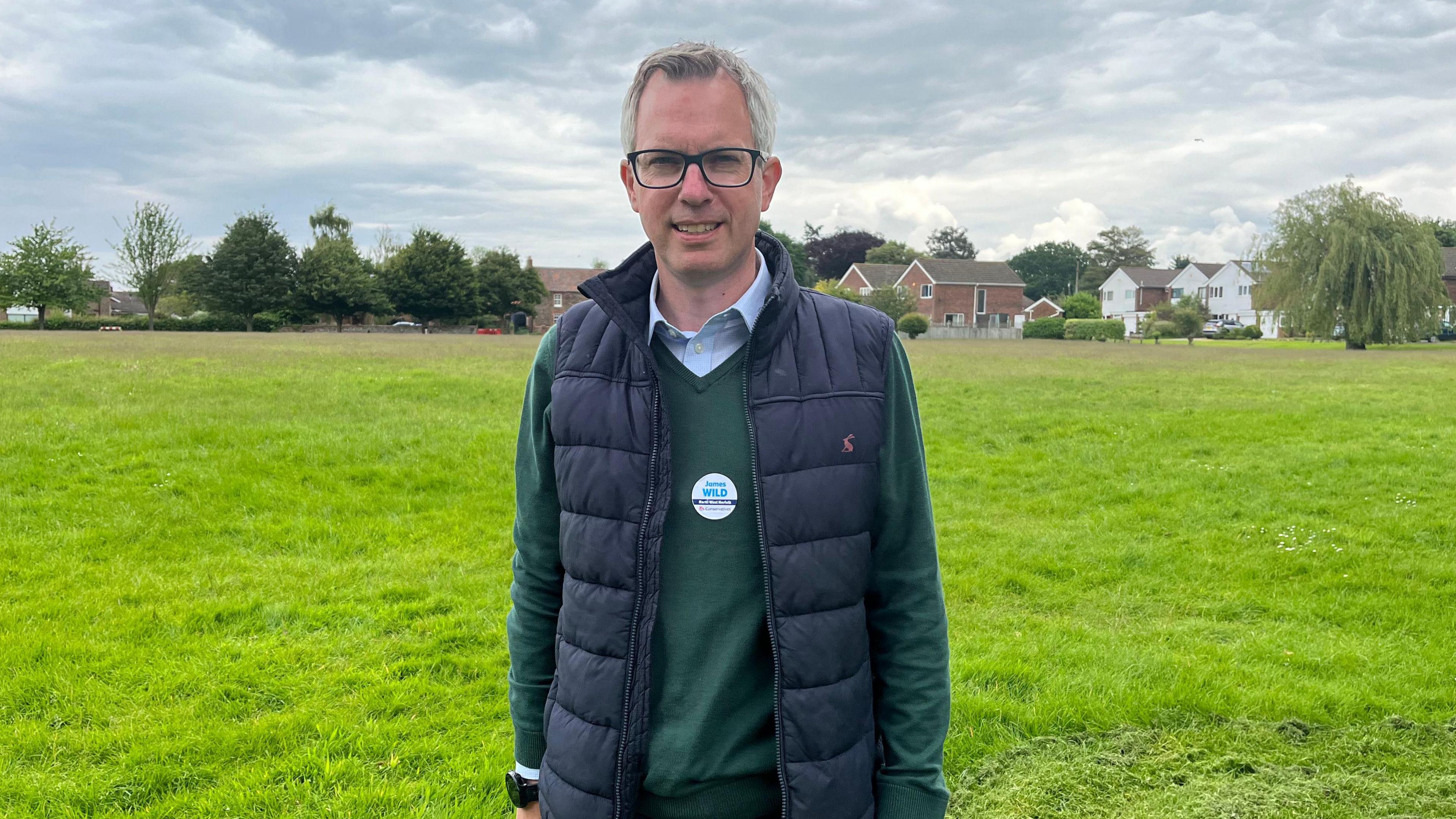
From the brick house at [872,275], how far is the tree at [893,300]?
1464cm

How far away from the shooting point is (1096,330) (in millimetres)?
62906

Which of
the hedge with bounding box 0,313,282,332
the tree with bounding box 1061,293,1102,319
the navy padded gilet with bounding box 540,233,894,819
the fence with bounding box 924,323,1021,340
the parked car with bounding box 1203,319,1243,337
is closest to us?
the navy padded gilet with bounding box 540,233,894,819

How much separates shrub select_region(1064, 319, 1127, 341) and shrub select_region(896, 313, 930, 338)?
33.9ft

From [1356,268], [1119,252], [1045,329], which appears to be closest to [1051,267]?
[1119,252]

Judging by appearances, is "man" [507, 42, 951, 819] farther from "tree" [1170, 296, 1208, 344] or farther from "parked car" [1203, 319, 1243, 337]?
"parked car" [1203, 319, 1243, 337]

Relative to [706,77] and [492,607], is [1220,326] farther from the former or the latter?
[706,77]

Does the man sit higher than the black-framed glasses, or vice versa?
the black-framed glasses

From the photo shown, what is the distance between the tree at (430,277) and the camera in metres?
68.3

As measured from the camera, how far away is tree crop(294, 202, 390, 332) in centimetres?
6594

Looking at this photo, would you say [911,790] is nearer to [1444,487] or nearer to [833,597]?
[833,597]

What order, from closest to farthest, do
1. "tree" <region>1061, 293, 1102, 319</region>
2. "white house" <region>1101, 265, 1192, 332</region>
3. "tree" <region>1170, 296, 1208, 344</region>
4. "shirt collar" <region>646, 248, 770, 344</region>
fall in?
"shirt collar" <region>646, 248, 770, 344</region> < "tree" <region>1170, 296, 1208, 344</region> < "tree" <region>1061, 293, 1102, 319</region> < "white house" <region>1101, 265, 1192, 332</region>

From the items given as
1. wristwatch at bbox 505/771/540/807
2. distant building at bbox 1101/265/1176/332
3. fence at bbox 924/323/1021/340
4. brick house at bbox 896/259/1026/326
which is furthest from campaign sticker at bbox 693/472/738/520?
distant building at bbox 1101/265/1176/332

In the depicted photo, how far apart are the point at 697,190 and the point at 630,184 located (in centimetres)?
26

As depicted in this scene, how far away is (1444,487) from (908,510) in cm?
1190
